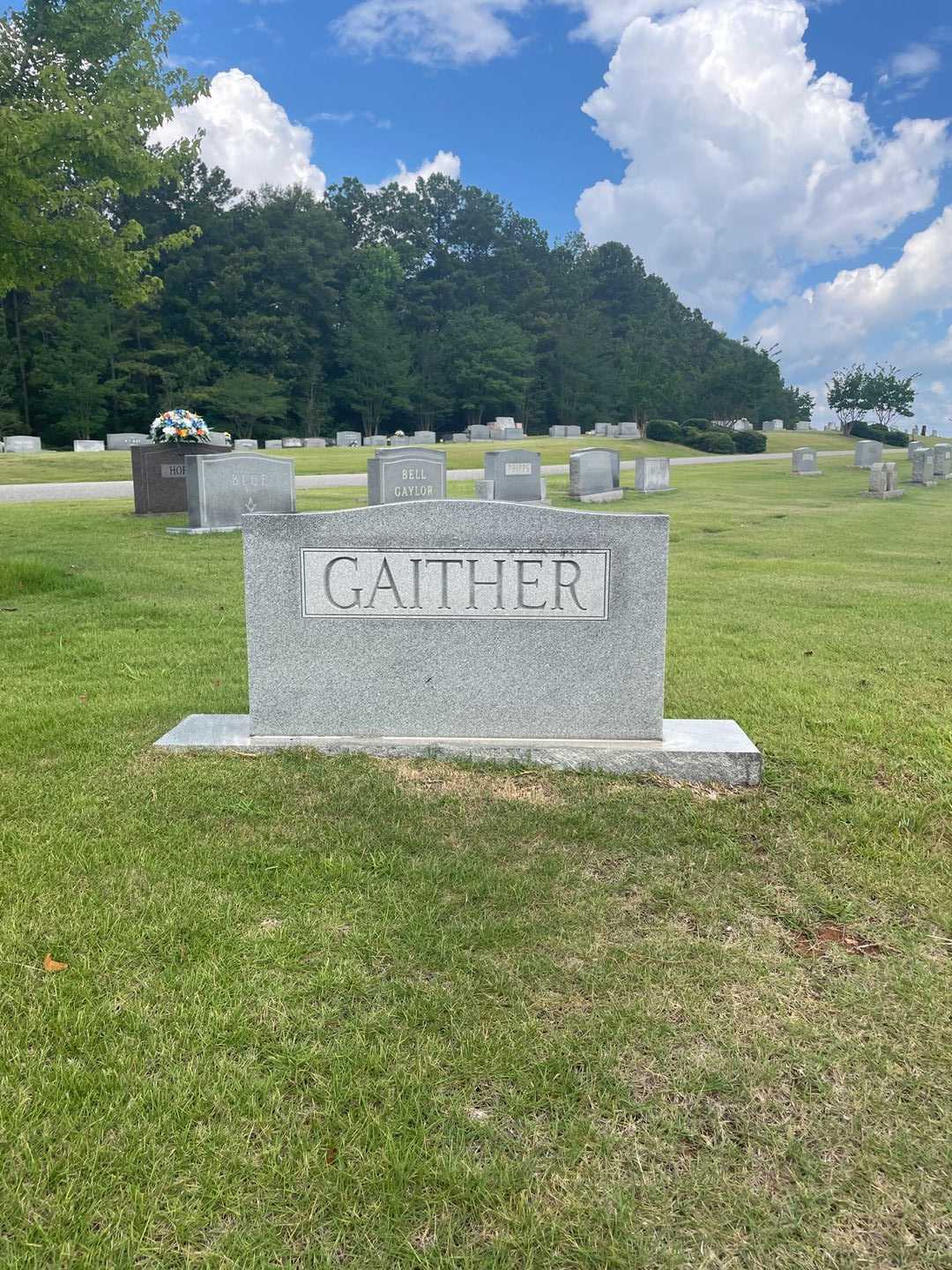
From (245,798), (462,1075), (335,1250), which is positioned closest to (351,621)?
(245,798)

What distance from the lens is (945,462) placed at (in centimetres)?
2770

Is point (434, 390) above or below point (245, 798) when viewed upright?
above

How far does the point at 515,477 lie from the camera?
17844 millimetres

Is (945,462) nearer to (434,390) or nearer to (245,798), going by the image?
(245,798)

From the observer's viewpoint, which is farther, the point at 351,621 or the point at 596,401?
the point at 596,401

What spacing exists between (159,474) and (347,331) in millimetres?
48657

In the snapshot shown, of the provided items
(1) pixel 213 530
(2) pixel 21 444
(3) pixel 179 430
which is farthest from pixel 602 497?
(2) pixel 21 444

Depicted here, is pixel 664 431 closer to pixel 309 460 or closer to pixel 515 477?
pixel 309 460

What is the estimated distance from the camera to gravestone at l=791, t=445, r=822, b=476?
29.8m

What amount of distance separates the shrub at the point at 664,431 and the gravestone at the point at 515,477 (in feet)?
118

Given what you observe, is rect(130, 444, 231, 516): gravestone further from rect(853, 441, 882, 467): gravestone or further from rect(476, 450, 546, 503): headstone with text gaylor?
rect(853, 441, 882, 467): gravestone

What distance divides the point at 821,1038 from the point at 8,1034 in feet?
6.36

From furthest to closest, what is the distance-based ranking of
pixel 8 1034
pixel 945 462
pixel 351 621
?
pixel 945 462
pixel 351 621
pixel 8 1034

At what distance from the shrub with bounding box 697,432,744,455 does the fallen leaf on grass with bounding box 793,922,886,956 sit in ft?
157
